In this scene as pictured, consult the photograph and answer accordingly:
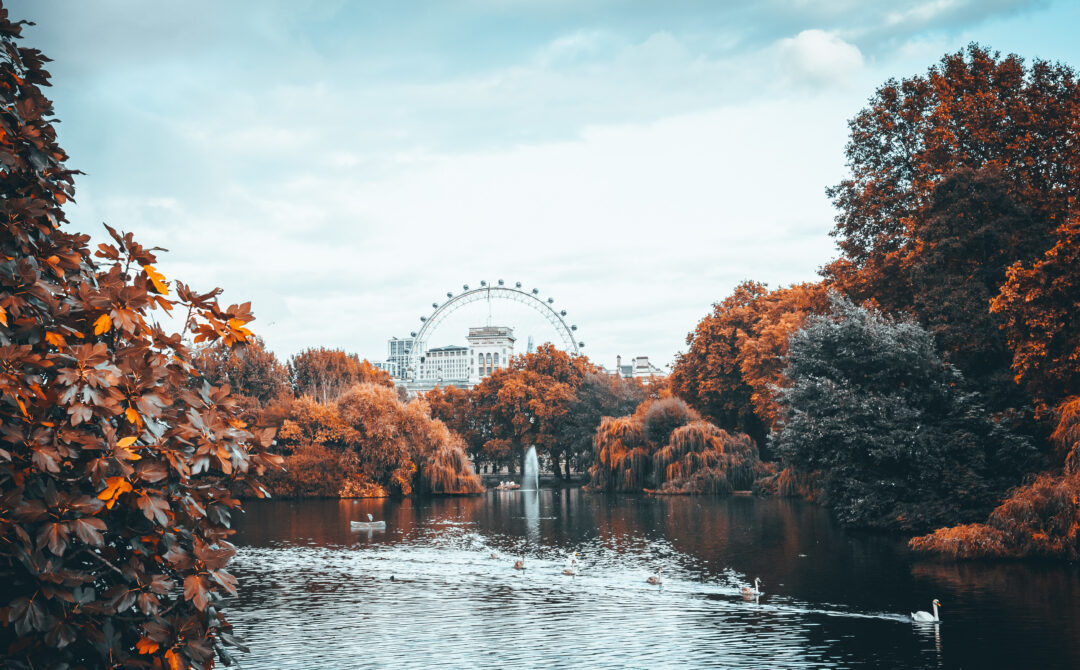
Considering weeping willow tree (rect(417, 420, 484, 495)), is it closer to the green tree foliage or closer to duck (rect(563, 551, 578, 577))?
the green tree foliage

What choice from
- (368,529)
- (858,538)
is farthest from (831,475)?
(368,529)

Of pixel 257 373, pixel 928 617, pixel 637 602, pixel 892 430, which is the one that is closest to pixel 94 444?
pixel 928 617

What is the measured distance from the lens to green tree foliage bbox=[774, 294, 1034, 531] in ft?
96.5

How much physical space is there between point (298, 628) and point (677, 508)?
2908 cm

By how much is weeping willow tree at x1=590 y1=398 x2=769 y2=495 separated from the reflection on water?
17095 mm

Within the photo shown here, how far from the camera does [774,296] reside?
6481 cm

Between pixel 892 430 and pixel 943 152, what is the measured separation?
11.6m

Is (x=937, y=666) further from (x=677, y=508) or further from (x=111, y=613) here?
(x=677, y=508)

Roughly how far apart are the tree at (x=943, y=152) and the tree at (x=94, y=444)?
29028 millimetres

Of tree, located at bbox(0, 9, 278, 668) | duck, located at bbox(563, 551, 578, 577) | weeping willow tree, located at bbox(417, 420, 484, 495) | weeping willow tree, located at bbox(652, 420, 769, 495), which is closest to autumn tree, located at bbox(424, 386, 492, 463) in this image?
weeping willow tree, located at bbox(417, 420, 484, 495)

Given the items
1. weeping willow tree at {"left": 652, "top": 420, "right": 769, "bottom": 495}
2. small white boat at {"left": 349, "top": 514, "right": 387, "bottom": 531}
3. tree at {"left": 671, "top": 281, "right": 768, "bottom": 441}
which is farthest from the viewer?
tree at {"left": 671, "top": 281, "right": 768, "bottom": 441}

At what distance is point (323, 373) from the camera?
77.8m

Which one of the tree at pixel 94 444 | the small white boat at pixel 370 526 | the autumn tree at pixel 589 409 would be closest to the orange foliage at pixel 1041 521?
the small white boat at pixel 370 526

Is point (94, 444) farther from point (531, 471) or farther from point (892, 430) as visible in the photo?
point (531, 471)
